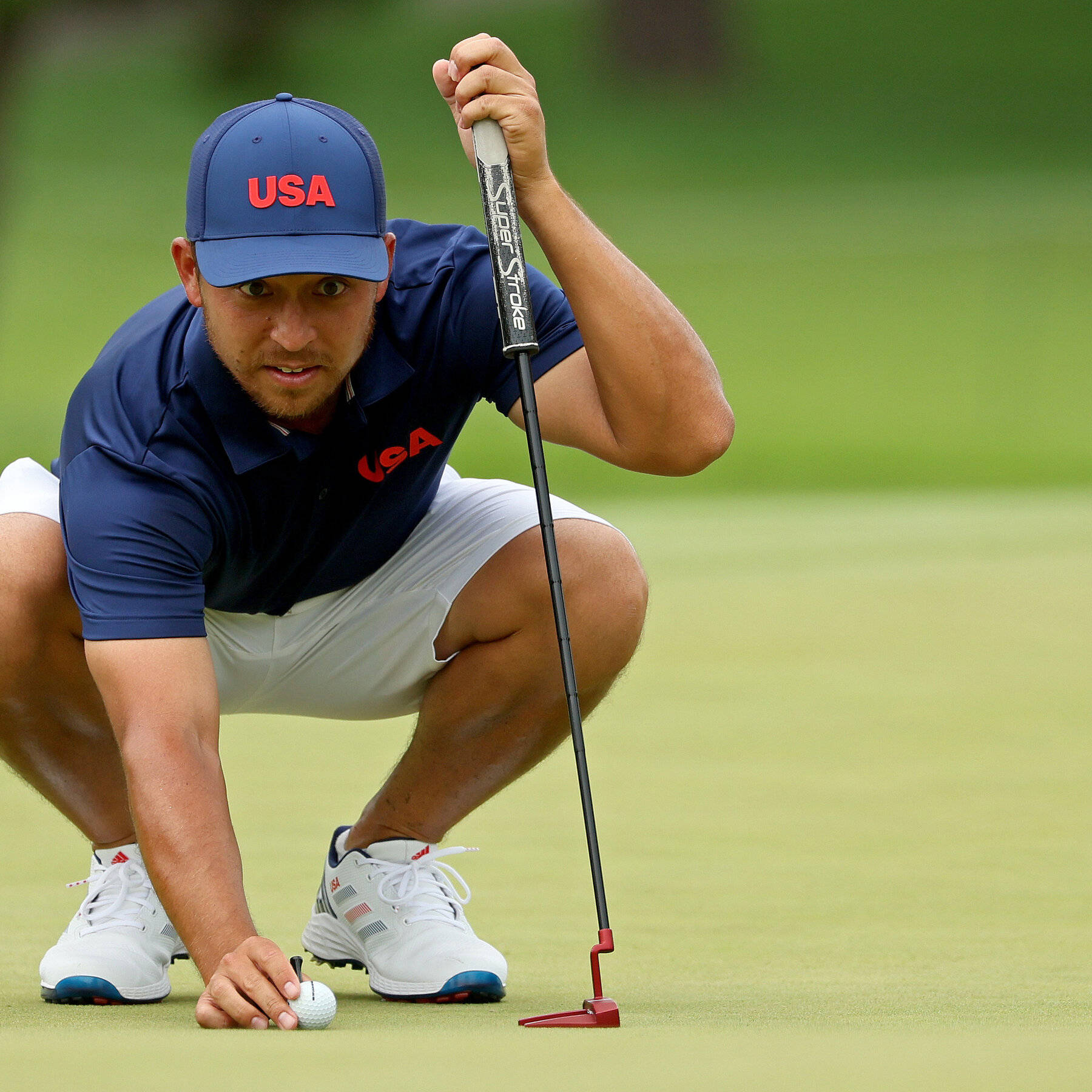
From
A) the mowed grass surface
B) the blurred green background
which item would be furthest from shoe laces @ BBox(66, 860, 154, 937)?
the blurred green background

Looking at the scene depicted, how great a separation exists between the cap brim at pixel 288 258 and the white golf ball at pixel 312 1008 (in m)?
0.78

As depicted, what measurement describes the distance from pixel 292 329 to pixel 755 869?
1.34 m

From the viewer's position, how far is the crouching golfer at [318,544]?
88.7 inches

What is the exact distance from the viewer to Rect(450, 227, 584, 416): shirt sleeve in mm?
2533

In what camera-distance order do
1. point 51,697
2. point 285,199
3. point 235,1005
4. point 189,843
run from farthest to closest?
point 51,697 → point 285,199 → point 189,843 → point 235,1005

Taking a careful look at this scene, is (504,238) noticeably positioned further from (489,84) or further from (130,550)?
(130,550)

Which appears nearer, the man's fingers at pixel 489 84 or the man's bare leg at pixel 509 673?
the man's fingers at pixel 489 84

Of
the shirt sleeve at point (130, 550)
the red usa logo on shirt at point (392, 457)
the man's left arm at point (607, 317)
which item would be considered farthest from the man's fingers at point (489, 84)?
the shirt sleeve at point (130, 550)

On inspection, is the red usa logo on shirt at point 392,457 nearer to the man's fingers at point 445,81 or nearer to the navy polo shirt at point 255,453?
the navy polo shirt at point 255,453

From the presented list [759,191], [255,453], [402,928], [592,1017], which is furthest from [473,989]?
[759,191]

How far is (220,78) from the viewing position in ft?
78.3

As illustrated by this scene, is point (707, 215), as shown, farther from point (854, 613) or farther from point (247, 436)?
point (247, 436)

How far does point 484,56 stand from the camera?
2.38 metres

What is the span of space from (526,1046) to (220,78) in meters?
23.1
